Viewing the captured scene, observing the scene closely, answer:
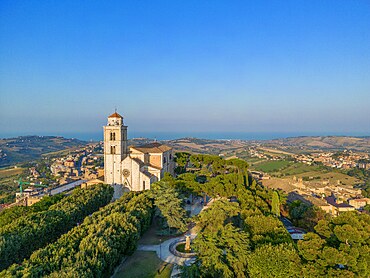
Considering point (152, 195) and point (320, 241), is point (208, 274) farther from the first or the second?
point (152, 195)

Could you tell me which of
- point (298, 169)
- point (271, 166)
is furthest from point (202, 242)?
point (271, 166)

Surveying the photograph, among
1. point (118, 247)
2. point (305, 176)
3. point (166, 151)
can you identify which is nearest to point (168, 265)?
point (118, 247)

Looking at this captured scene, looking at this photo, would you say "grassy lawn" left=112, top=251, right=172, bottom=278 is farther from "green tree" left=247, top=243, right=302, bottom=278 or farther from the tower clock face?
the tower clock face

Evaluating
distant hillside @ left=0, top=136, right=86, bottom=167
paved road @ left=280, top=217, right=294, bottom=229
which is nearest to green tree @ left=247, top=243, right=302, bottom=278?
paved road @ left=280, top=217, right=294, bottom=229

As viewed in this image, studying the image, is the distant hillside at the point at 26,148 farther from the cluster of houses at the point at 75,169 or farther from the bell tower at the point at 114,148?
the bell tower at the point at 114,148

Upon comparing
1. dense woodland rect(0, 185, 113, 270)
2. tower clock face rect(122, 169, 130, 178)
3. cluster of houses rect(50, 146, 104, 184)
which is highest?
tower clock face rect(122, 169, 130, 178)

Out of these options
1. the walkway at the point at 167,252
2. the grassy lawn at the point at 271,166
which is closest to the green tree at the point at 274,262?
the walkway at the point at 167,252
